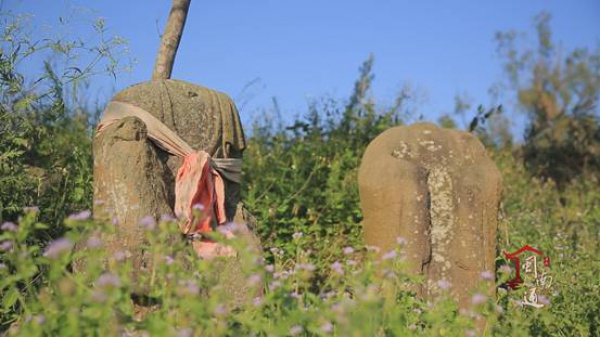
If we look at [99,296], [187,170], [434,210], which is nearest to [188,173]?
[187,170]

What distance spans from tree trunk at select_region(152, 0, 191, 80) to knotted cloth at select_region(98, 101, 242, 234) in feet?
3.06

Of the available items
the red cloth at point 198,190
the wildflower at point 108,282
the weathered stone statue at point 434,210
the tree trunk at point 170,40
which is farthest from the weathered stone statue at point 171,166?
the wildflower at point 108,282

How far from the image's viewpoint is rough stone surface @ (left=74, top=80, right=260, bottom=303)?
3.29 metres

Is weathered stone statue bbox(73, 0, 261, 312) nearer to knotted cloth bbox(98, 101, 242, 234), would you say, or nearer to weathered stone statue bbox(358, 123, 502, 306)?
knotted cloth bbox(98, 101, 242, 234)

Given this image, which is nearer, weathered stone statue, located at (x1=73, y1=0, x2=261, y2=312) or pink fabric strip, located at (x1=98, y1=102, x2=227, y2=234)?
weathered stone statue, located at (x1=73, y1=0, x2=261, y2=312)

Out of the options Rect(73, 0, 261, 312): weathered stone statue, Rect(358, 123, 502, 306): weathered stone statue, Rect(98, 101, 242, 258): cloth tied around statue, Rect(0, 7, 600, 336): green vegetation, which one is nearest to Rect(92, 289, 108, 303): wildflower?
Rect(0, 7, 600, 336): green vegetation

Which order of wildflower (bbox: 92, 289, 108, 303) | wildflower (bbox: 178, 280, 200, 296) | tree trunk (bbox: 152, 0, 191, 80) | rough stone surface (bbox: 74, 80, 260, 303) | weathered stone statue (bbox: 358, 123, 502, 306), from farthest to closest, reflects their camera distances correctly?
tree trunk (bbox: 152, 0, 191, 80) → weathered stone statue (bbox: 358, 123, 502, 306) → rough stone surface (bbox: 74, 80, 260, 303) → wildflower (bbox: 178, 280, 200, 296) → wildflower (bbox: 92, 289, 108, 303)

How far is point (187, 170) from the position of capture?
3.70 meters

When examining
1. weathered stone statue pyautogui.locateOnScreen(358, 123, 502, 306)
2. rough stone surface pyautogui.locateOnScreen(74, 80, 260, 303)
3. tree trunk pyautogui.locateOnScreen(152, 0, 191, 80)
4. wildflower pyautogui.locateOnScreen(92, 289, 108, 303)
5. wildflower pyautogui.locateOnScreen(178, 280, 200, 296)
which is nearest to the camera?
wildflower pyautogui.locateOnScreen(92, 289, 108, 303)

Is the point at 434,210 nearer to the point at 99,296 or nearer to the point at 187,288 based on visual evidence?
the point at 187,288

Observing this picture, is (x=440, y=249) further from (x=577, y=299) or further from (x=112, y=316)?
(x=112, y=316)

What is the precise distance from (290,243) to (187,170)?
9.77 feet

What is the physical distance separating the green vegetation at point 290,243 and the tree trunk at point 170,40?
304 millimetres

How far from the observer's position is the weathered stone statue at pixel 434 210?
453cm
